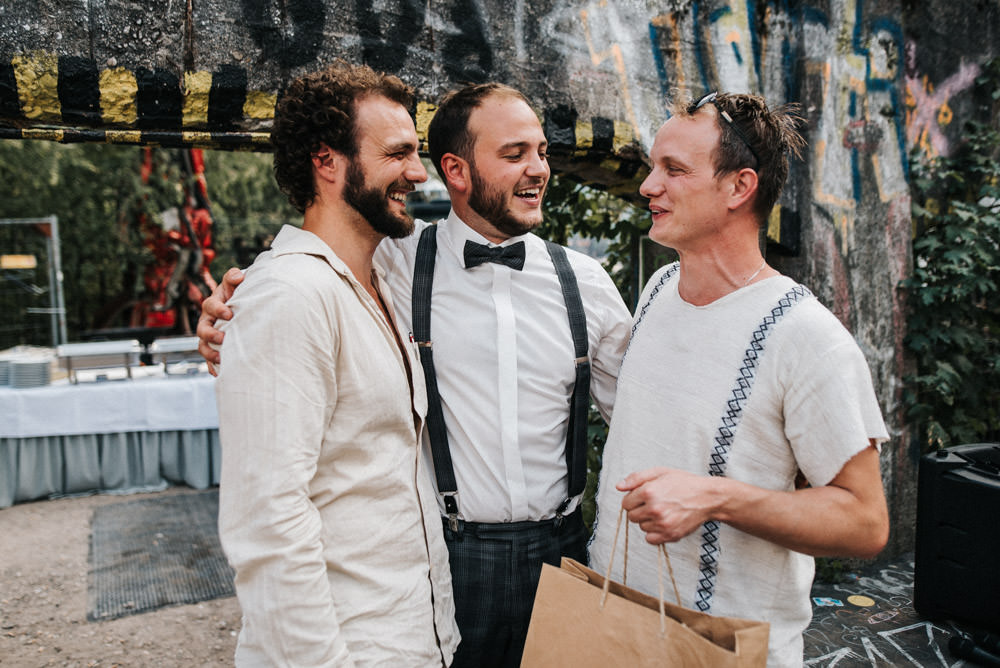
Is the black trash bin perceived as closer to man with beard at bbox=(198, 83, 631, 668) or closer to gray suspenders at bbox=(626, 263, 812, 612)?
man with beard at bbox=(198, 83, 631, 668)

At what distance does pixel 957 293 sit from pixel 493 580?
10.7ft

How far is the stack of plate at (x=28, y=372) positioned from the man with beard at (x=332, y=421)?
5.17 metres

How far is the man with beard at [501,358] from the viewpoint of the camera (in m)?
1.80

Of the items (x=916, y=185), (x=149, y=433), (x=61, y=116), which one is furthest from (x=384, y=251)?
(x=149, y=433)

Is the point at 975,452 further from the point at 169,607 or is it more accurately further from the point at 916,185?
the point at 169,607

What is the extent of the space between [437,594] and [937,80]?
4.16 m

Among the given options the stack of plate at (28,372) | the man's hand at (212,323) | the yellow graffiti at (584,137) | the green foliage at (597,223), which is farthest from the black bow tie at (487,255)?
the stack of plate at (28,372)

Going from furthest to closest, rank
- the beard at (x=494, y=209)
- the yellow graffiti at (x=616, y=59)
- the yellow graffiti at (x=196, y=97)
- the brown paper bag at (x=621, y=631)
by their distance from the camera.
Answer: the yellow graffiti at (x=616, y=59) < the yellow graffiti at (x=196, y=97) < the beard at (x=494, y=209) < the brown paper bag at (x=621, y=631)

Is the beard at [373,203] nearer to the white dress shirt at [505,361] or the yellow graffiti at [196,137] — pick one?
the white dress shirt at [505,361]

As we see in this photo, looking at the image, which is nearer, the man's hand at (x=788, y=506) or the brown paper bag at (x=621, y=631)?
the brown paper bag at (x=621, y=631)

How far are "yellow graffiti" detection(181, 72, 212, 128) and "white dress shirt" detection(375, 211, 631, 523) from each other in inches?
33.0

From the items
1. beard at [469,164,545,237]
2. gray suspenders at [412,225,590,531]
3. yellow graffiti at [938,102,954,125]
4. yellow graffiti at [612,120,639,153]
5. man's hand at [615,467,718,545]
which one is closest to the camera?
man's hand at [615,467,718,545]

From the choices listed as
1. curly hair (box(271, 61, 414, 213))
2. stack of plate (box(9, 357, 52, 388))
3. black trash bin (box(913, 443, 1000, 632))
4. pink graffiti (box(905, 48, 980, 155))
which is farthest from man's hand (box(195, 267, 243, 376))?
stack of plate (box(9, 357, 52, 388))

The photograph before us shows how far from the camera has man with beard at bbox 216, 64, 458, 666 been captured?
48.9 inches
